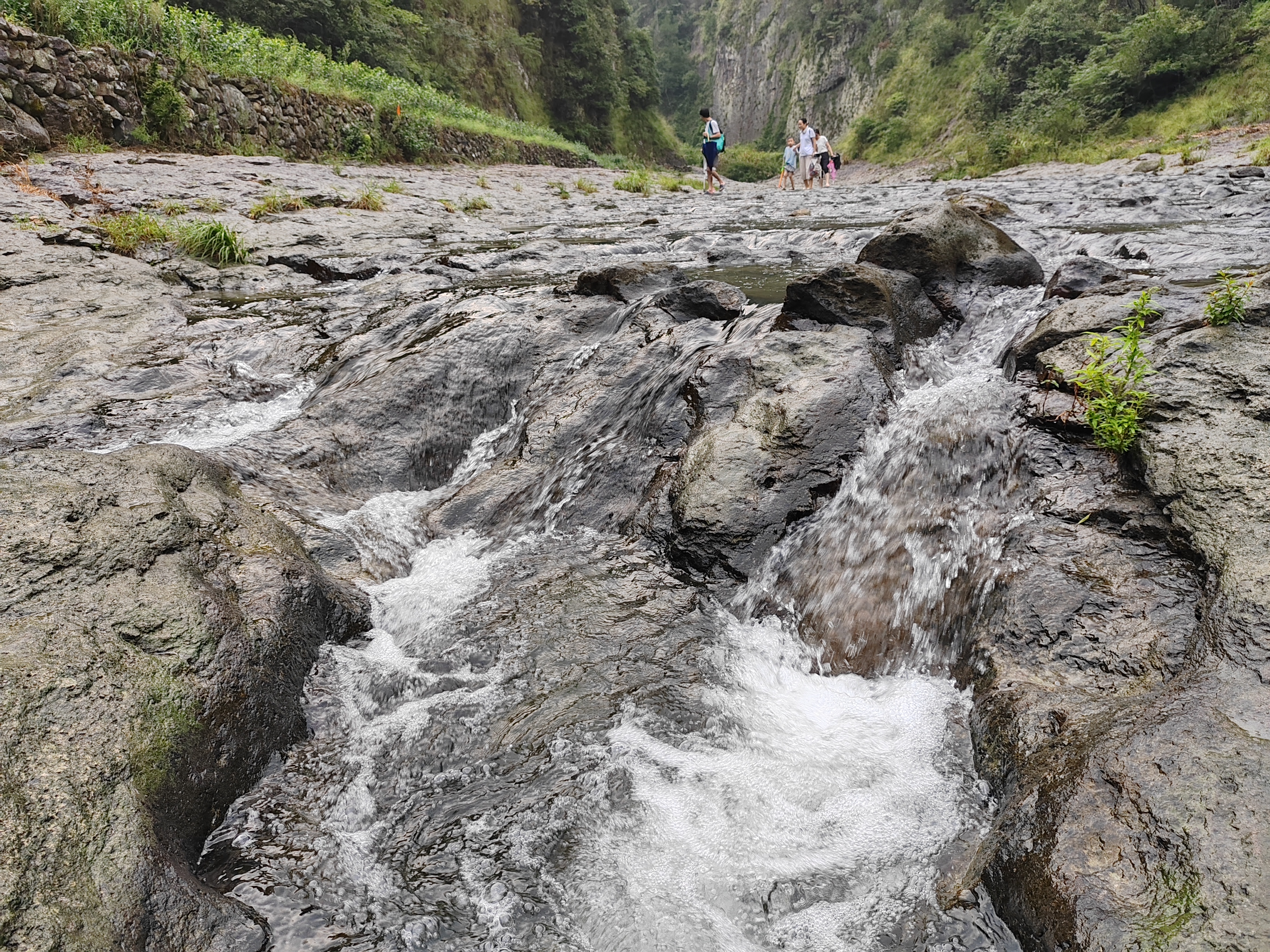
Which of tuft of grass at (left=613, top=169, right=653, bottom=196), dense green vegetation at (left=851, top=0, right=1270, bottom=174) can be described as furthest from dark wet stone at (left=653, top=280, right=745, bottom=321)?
dense green vegetation at (left=851, top=0, right=1270, bottom=174)

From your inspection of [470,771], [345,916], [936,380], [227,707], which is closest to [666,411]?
[936,380]

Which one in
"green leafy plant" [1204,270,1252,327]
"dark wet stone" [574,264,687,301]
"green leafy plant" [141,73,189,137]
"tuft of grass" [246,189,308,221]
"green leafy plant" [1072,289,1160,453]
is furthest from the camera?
"green leafy plant" [141,73,189,137]

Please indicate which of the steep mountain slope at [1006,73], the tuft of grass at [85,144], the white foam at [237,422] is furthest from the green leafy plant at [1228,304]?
the steep mountain slope at [1006,73]

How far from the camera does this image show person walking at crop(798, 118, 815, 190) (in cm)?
2284

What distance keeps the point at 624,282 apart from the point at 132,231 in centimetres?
666

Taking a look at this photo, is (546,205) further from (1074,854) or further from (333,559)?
(1074,854)

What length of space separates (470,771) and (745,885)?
1.11 metres

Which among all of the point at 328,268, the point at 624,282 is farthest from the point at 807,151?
the point at 624,282

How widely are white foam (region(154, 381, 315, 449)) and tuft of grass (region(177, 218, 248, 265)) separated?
4197 mm

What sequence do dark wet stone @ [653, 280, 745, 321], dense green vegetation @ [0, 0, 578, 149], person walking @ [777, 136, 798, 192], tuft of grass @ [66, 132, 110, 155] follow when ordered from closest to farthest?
dark wet stone @ [653, 280, 745, 321] < tuft of grass @ [66, 132, 110, 155] < dense green vegetation @ [0, 0, 578, 149] < person walking @ [777, 136, 798, 192]

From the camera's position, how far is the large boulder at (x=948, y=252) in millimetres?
6340

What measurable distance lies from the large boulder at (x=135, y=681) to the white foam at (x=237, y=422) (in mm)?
1589

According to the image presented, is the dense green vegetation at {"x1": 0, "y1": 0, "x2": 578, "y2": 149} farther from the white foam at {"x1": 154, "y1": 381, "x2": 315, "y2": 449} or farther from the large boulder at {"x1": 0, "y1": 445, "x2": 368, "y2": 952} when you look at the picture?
the large boulder at {"x1": 0, "y1": 445, "x2": 368, "y2": 952}

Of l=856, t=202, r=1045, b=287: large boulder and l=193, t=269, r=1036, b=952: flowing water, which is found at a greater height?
l=856, t=202, r=1045, b=287: large boulder
